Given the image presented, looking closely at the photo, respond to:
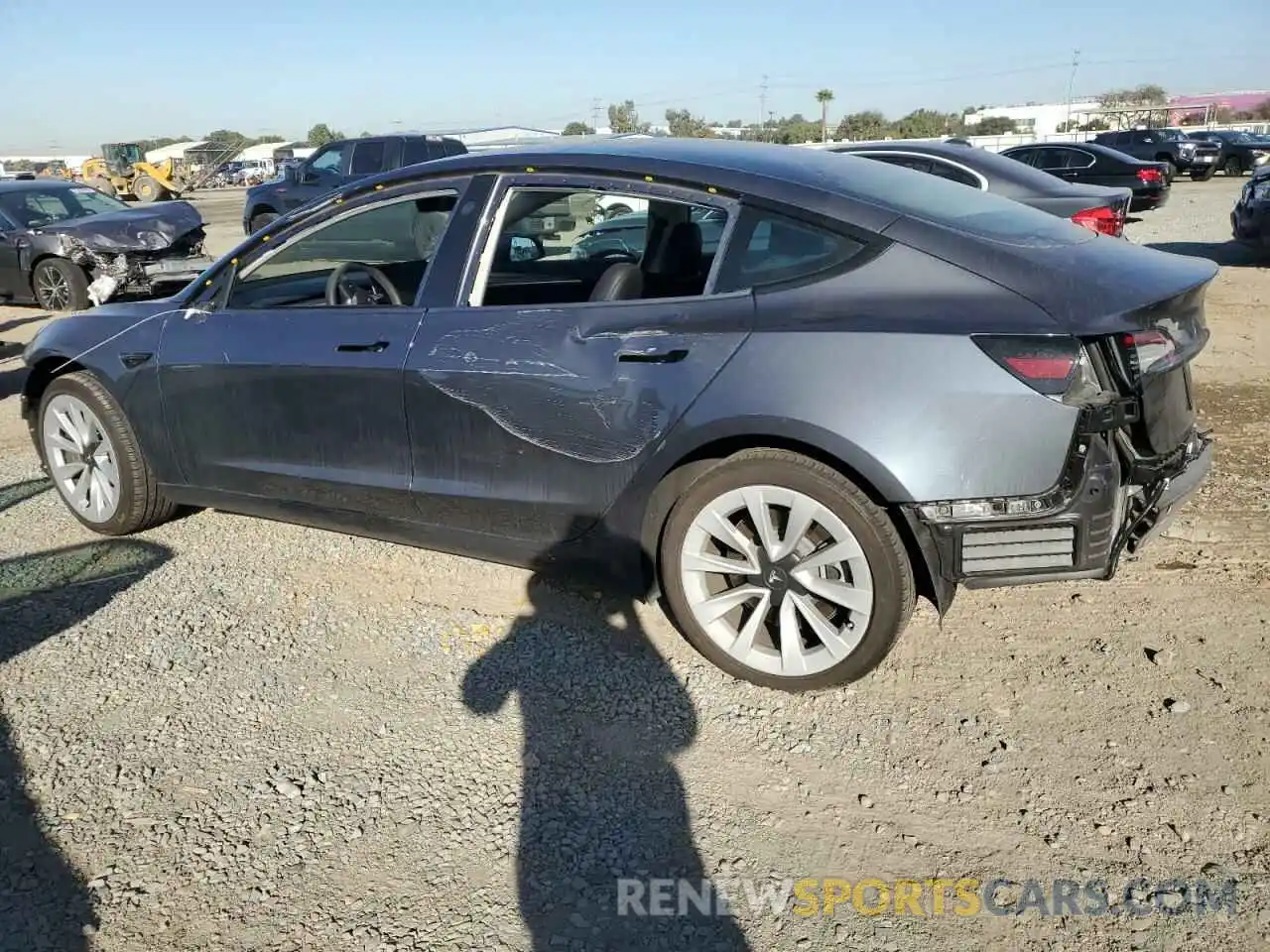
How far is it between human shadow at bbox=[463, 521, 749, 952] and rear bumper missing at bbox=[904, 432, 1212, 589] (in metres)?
0.94

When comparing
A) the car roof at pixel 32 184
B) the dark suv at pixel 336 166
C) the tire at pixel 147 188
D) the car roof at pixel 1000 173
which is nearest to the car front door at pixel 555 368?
the car roof at pixel 1000 173

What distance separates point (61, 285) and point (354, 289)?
9.62 meters

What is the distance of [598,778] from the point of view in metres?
2.83

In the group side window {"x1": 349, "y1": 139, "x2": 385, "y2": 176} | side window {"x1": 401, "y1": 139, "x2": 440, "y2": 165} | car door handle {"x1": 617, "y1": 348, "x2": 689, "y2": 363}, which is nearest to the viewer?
car door handle {"x1": 617, "y1": 348, "x2": 689, "y2": 363}

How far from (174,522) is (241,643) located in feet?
4.91

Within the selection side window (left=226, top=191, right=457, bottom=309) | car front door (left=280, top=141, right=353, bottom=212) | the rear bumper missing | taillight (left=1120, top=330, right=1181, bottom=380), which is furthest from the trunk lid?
car front door (left=280, top=141, right=353, bottom=212)

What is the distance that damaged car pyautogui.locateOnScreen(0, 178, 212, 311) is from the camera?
11.5 metres

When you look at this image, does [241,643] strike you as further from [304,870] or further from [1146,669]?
[1146,669]

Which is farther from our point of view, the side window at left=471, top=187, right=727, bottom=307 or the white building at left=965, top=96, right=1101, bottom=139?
the white building at left=965, top=96, right=1101, bottom=139

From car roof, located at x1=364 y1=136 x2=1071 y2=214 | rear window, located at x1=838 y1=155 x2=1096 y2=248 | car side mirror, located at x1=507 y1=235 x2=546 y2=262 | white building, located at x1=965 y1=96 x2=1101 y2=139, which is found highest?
car roof, located at x1=364 y1=136 x2=1071 y2=214

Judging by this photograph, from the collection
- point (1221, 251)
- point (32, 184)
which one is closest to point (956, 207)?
point (1221, 251)

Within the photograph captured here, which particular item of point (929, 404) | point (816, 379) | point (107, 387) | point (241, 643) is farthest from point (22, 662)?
point (929, 404)

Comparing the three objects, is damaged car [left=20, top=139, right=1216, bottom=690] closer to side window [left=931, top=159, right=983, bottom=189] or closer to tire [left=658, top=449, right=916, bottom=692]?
tire [left=658, top=449, right=916, bottom=692]

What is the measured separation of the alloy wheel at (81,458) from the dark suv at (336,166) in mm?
11613
